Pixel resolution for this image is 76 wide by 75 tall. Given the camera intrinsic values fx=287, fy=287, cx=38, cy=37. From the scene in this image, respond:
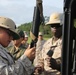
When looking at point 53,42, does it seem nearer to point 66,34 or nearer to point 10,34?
point 10,34

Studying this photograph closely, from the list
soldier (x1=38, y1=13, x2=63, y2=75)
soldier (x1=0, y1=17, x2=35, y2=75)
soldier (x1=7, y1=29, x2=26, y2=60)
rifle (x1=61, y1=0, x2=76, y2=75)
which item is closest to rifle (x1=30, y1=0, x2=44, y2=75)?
soldier (x1=0, y1=17, x2=35, y2=75)

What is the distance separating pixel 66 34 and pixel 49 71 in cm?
184

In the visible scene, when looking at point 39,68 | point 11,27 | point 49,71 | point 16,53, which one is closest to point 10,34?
point 11,27

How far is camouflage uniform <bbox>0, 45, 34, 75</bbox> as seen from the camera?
279 cm

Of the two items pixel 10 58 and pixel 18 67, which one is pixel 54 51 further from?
pixel 18 67

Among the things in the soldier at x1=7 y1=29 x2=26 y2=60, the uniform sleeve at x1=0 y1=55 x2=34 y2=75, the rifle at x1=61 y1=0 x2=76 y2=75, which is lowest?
the soldier at x1=7 y1=29 x2=26 y2=60

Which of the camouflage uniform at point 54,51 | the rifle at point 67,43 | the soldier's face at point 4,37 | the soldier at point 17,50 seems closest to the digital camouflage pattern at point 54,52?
the camouflage uniform at point 54,51

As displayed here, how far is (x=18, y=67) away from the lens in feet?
9.43

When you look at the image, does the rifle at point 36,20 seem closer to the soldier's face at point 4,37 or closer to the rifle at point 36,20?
the rifle at point 36,20

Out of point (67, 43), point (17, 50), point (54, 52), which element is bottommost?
point (17, 50)

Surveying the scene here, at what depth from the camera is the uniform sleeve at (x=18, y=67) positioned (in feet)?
9.12

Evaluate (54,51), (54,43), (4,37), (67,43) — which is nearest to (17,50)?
(54,43)

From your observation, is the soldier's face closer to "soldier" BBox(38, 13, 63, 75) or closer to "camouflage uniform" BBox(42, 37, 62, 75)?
"camouflage uniform" BBox(42, 37, 62, 75)

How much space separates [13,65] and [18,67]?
6 centimetres
